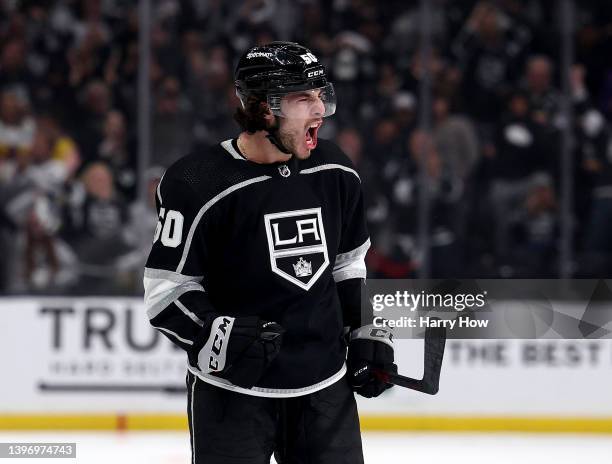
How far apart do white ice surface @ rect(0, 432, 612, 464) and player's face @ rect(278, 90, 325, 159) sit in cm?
233

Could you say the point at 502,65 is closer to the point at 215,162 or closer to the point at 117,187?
the point at 117,187

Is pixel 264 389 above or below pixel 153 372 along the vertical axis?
above

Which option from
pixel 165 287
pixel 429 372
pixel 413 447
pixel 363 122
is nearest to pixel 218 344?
pixel 165 287

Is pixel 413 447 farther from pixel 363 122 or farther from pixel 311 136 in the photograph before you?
pixel 311 136

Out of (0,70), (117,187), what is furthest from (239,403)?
(0,70)

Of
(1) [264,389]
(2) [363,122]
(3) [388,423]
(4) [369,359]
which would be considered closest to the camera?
(1) [264,389]

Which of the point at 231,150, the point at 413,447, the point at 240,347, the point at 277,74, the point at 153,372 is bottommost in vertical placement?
the point at 413,447

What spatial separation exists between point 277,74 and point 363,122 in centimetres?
387

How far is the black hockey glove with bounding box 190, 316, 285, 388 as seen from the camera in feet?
6.58

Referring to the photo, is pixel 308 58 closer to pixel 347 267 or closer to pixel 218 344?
pixel 347 267

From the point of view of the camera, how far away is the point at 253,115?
6.89 ft

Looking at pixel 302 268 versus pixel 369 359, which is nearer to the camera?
pixel 302 268

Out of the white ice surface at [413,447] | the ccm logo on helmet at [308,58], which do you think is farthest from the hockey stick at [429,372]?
the white ice surface at [413,447]

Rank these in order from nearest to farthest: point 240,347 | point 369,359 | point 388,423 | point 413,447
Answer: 1. point 240,347
2. point 369,359
3. point 413,447
4. point 388,423
